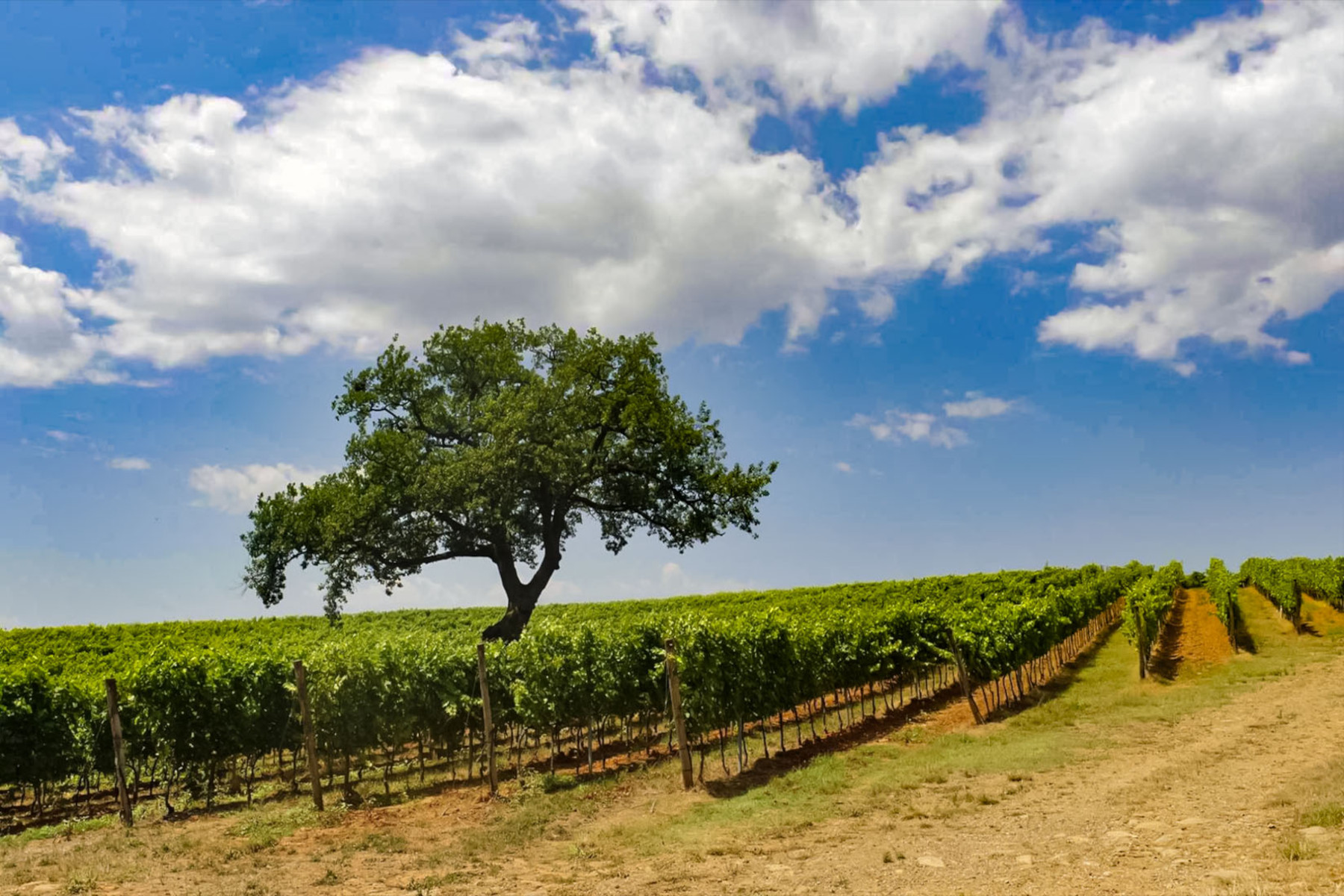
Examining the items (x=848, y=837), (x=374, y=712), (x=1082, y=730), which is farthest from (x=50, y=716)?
(x=1082, y=730)

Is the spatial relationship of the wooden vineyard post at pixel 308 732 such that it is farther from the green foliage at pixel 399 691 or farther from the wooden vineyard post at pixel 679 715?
the wooden vineyard post at pixel 679 715

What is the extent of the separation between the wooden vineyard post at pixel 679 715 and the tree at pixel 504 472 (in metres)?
15.2

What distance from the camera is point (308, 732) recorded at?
17594mm

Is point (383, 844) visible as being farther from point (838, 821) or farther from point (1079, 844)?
point (1079, 844)

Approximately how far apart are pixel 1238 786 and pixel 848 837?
22.3ft

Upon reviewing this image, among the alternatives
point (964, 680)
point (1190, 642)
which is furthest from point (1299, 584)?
point (964, 680)

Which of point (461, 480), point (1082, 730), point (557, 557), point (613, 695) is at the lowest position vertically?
point (1082, 730)

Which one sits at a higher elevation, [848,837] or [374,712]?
[374,712]

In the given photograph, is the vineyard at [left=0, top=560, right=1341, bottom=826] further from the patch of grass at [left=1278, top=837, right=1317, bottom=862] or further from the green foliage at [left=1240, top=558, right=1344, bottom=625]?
the green foliage at [left=1240, top=558, right=1344, bottom=625]

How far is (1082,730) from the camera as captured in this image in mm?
20828

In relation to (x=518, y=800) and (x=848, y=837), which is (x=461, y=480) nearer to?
(x=518, y=800)

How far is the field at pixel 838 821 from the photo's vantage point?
1057 centimetres

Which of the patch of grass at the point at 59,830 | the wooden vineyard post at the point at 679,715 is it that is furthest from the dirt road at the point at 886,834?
the patch of grass at the point at 59,830

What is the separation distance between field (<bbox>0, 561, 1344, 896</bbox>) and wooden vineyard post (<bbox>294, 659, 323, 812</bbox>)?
0.54 meters
